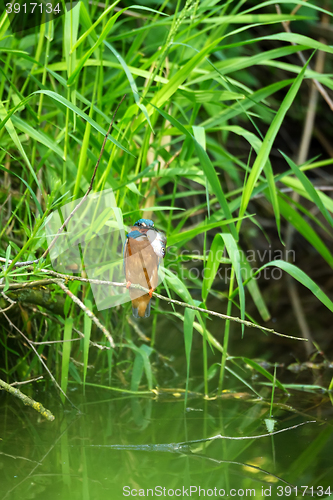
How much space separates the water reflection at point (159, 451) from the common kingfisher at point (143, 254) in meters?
0.37

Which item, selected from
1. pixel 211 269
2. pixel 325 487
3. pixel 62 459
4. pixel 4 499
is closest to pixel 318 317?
pixel 211 269

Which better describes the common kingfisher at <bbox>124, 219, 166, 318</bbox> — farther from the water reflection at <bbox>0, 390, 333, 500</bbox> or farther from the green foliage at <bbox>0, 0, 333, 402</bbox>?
the water reflection at <bbox>0, 390, 333, 500</bbox>

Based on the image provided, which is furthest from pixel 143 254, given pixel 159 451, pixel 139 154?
pixel 139 154

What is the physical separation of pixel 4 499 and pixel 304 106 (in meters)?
4.07

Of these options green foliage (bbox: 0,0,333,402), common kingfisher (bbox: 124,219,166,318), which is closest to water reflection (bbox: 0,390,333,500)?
green foliage (bbox: 0,0,333,402)

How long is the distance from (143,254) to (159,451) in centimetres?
48

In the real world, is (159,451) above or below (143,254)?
below

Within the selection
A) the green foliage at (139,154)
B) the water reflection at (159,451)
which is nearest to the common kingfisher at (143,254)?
the green foliage at (139,154)

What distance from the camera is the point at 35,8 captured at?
168 centimetres

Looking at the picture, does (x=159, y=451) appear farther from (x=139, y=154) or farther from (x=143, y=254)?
(x=139, y=154)

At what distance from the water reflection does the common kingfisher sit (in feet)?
1.23

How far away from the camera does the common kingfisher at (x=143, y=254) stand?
1112mm

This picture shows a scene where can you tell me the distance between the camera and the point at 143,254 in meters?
1.12

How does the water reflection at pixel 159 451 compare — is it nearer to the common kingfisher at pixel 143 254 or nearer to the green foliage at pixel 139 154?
the green foliage at pixel 139 154
